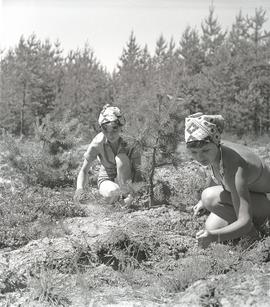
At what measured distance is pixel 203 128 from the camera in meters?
3.32

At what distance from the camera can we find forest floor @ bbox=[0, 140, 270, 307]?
8.75 feet

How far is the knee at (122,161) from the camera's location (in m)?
5.05

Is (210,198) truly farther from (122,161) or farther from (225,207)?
(122,161)

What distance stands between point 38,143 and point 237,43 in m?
18.6

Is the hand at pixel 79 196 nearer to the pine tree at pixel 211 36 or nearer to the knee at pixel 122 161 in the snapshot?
the knee at pixel 122 161

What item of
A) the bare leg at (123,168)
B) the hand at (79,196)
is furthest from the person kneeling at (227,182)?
the hand at (79,196)

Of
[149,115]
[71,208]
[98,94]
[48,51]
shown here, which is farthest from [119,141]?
[48,51]

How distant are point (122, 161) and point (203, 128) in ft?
6.18

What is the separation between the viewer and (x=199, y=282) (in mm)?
2742

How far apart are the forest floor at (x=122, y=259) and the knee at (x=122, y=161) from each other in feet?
1.45

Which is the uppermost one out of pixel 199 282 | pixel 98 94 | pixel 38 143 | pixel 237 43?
pixel 237 43

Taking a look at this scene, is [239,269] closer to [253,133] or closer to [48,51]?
[253,133]

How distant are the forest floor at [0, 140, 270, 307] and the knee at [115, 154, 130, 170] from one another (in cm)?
44

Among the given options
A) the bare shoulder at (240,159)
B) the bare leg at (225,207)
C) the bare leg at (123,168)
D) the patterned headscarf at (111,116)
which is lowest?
the bare leg at (225,207)
